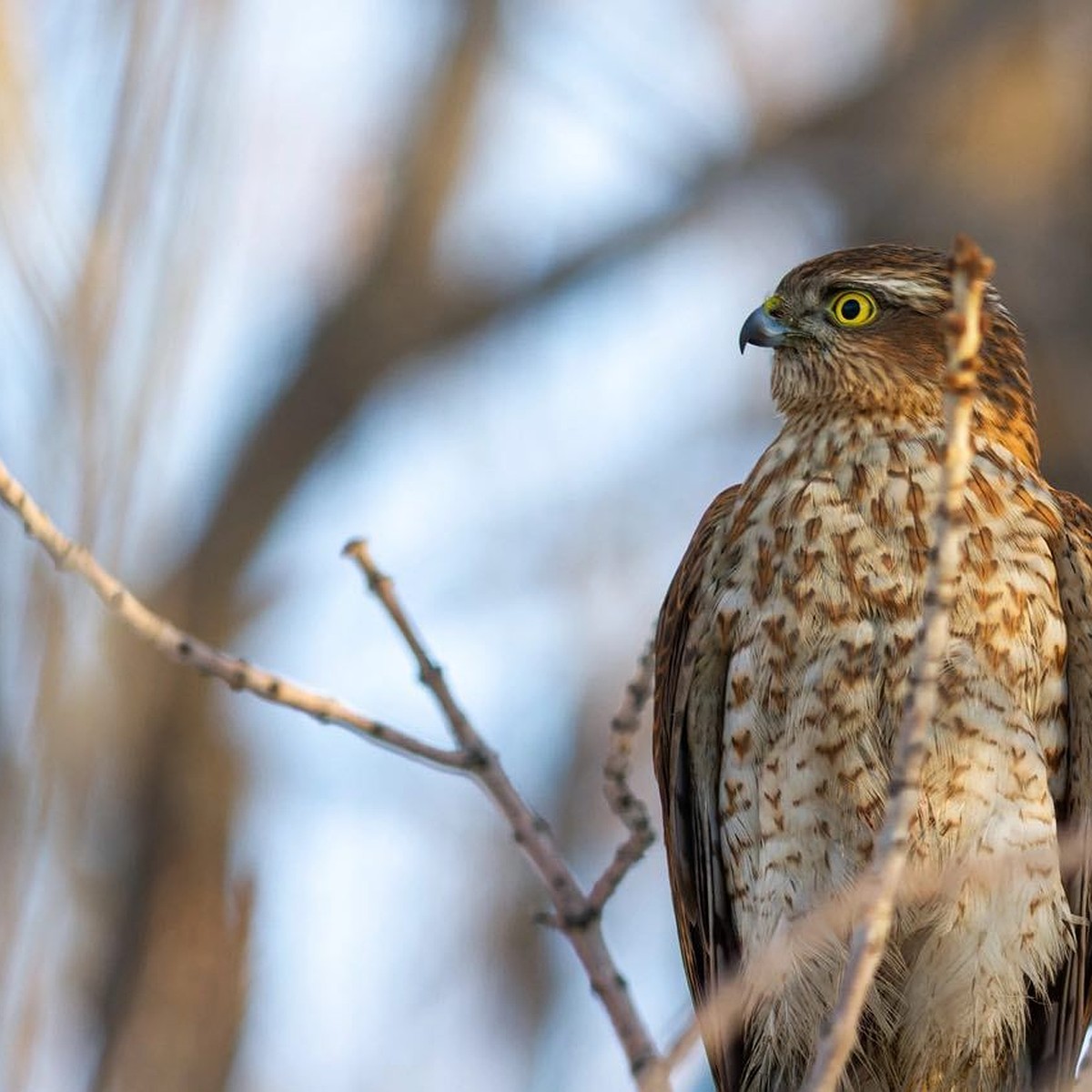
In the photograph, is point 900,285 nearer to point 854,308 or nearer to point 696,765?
point 854,308

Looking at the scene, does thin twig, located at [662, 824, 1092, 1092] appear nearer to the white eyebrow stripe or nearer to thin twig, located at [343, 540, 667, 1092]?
thin twig, located at [343, 540, 667, 1092]

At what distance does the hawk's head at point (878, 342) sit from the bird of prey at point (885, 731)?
0.03 feet

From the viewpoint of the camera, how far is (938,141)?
675 centimetres

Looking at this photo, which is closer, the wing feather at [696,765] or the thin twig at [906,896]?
the thin twig at [906,896]

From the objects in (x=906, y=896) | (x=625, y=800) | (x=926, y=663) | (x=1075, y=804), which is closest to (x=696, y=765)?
(x=906, y=896)

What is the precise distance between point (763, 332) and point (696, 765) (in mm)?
1154

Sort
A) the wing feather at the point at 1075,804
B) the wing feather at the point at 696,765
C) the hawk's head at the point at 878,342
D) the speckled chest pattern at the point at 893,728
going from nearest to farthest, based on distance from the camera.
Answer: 1. the speckled chest pattern at the point at 893,728
2. the wing feather at the point at 1075,804
3. the wing feather at the point at 696,765
4. the hawk's head at the point at 878,342

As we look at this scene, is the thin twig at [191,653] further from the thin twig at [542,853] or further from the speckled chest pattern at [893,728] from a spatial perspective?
the speckled chest pattern at [893,728]

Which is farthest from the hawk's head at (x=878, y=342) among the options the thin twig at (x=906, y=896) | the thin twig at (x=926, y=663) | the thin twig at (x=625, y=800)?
the thin twig at (x=926, y=663)

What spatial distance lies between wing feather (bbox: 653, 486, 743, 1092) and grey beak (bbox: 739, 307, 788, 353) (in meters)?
0.53

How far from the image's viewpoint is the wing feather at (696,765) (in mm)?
4637

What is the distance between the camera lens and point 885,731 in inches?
168

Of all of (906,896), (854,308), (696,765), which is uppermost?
(854,308)

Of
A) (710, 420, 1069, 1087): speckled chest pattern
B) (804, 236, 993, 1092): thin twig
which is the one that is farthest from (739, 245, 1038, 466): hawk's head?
(804, 236, 993, 1092): thin twig
